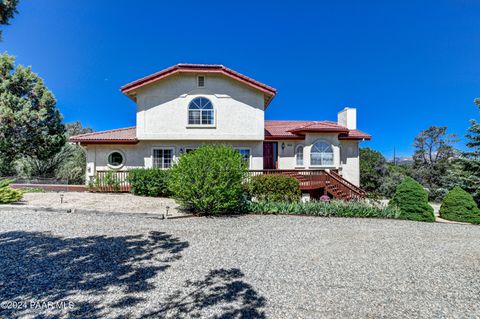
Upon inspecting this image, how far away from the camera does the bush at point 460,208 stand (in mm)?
10109

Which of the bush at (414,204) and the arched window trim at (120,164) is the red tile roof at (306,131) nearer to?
the bush at (414,204)

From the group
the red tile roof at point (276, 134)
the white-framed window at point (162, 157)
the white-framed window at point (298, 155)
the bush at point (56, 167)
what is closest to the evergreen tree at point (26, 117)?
the bush at point (56, 167)

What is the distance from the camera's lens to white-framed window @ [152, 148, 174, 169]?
15.2m

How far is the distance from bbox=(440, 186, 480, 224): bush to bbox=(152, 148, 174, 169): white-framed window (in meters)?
15.9

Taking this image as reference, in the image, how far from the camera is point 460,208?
10.2 metres

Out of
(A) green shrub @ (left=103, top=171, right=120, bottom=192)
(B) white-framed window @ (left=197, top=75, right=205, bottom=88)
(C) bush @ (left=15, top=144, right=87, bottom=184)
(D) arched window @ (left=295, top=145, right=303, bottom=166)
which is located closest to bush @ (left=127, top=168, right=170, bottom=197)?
(A) green shrub @ (left=103, top=171, right=120, bottom=192)

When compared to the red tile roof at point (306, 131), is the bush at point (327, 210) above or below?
below

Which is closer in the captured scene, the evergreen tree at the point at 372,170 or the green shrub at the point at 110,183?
the green shrub at the point at 110,183

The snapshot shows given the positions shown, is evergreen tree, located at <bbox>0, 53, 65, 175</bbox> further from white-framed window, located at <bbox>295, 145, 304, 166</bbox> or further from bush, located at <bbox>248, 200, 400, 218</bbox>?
white-framed window, located at <bbox>295, 145, 304, 166</bbox>

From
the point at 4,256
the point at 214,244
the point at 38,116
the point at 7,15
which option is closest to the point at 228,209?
the point at 214,244

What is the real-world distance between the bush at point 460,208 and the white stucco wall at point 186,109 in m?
10.5

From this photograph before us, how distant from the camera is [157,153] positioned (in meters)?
15.3

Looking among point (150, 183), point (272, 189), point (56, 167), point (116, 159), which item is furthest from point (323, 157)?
point (56, 167)

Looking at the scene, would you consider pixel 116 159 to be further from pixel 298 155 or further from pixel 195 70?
pixel 298 155
